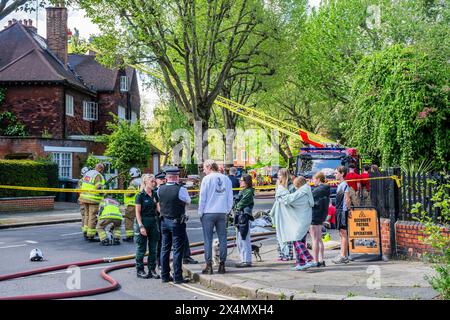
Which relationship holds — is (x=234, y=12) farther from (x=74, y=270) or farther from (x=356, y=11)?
(x=74, y=270)

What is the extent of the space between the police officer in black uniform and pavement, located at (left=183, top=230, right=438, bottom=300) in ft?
1.55

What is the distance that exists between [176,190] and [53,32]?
31.7 m

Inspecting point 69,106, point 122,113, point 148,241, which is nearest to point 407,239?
point 148,241

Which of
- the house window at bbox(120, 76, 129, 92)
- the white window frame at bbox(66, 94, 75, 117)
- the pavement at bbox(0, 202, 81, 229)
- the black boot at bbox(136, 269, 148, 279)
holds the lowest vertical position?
the black boot at bbox(136, 269, 148, 279)

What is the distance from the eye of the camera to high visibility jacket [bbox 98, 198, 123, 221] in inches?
560

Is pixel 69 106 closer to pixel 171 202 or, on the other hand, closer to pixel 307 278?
pixel 171 202

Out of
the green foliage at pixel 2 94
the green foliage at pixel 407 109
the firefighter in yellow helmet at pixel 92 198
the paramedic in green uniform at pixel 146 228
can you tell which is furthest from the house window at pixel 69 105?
the paramedic in green uniform at pixel 146 228

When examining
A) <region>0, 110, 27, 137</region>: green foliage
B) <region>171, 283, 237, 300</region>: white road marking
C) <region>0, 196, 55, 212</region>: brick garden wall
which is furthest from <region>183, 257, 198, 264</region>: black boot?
<region>0, 110, 27, 137</region>: green foliage

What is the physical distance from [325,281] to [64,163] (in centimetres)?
2639

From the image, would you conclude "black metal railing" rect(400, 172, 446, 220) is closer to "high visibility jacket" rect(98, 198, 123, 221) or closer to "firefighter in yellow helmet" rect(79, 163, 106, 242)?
"high visibility jacket" rect(98, 198, 123, 221)

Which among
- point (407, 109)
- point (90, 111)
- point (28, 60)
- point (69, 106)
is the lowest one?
point (407, 109)

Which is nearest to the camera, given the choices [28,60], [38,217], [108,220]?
[108,220]

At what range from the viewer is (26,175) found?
87.6 ft

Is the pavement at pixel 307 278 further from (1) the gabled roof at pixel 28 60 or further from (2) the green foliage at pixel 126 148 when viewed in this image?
(1) the gabled roof at pixel 28 60
